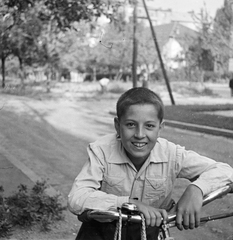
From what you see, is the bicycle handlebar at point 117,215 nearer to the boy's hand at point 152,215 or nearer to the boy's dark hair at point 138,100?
the boy's hand at point 152,215

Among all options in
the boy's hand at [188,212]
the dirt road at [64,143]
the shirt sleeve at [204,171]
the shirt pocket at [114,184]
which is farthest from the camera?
the dirt road at [64,143]

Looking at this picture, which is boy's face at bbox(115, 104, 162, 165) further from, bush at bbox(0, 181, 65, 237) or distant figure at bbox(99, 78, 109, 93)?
distant figure at bbox(99, 78, 109, 93)

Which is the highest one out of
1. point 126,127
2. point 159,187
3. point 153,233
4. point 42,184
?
point 126,127

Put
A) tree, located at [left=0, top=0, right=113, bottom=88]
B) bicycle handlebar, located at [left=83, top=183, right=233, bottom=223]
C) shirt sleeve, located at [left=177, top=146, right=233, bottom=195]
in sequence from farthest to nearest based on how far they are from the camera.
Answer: tree, located at [left=0, top=0, right=113, bottom=88]
shirt sleeve, located at [left=177, top=146, right=233, bottom=195]
bicycle handlebar, located at [left=83, top=183, right=233, bottom=223]

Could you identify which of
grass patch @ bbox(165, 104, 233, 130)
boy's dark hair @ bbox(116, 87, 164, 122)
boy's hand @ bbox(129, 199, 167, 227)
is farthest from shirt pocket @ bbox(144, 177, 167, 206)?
grass patch @ bbox(165, 104, 233, 130)

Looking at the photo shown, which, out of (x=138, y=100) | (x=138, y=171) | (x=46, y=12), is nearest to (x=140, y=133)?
(x=138, y=100)

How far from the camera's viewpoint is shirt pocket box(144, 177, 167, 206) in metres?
1.97

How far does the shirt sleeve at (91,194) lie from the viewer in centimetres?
165

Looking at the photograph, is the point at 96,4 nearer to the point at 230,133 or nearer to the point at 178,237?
the point at 178,237

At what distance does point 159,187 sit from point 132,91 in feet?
1.38

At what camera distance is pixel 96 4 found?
5.07 m

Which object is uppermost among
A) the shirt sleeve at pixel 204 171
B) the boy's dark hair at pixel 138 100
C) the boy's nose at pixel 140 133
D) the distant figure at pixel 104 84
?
the boy's dark hair at pixel 138 100

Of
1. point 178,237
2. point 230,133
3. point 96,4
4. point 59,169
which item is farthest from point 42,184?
point 230,133

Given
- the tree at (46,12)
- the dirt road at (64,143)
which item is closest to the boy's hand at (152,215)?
the dirt road at (64,143)
